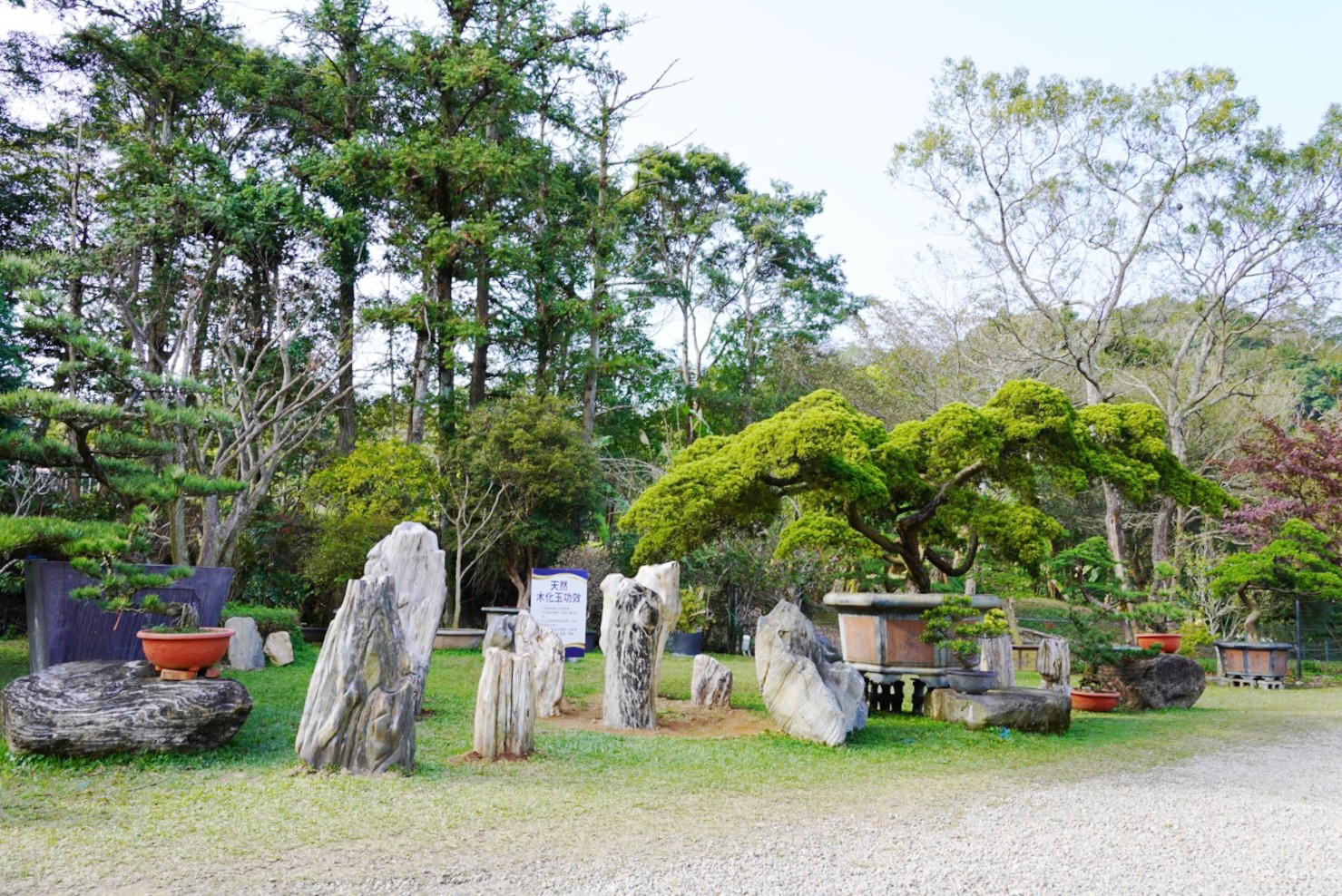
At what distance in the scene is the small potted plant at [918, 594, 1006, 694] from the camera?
6930 millimetres

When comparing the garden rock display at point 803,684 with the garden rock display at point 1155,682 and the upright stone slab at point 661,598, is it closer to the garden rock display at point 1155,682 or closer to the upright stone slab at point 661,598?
the upright stone slab at point 661,598

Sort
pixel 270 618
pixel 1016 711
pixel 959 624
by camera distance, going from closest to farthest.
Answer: pixel 1016 711 < pixel 959 624 < pixel 270 618

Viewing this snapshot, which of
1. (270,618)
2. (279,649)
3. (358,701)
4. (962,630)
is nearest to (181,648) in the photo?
(358,701)

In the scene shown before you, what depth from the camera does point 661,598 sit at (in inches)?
264

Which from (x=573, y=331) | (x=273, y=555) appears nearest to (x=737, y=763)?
(x=273, y=555)

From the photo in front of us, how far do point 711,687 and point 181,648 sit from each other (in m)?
4.31

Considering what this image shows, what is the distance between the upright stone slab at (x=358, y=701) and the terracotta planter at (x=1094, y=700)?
6320 millimetres

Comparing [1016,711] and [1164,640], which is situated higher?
[1164,640]

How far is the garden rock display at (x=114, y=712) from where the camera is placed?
472 cm

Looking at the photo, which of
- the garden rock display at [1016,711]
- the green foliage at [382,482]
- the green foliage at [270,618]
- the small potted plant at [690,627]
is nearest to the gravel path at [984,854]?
the garden rock display at [1016,711]

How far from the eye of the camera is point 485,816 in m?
4.05

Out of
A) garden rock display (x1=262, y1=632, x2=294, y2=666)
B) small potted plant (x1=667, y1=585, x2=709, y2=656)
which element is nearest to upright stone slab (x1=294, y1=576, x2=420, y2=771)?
garden rock display (x1=262, y1=632, x2=294, y2=666)

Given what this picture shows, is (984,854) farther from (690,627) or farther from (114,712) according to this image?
(690,627)

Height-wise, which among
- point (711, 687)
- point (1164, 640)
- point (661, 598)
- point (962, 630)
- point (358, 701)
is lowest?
point (711, 687)
